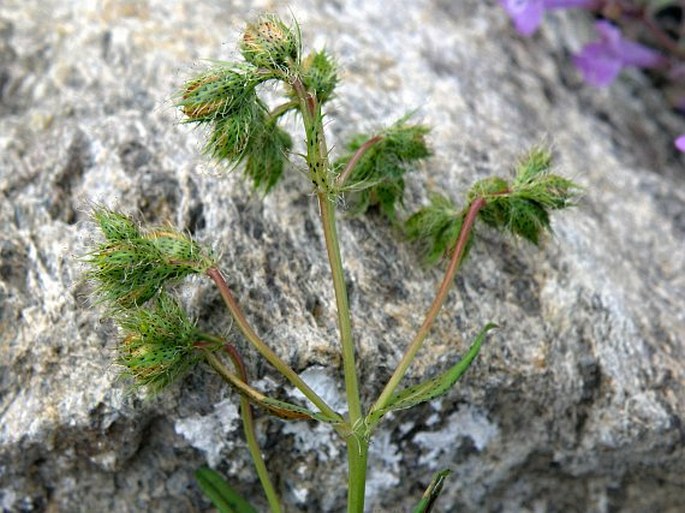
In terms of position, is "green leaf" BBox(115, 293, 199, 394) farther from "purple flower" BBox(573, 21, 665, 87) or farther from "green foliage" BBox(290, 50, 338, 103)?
"purple flower" BBox(573, 21, 665, 87)

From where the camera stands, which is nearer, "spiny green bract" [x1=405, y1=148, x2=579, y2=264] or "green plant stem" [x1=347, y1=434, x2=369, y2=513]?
"green plant stem" [x1=347, y1=434, x2=369, y2=513]

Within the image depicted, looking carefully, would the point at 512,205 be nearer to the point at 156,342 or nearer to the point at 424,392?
the point at 424,392

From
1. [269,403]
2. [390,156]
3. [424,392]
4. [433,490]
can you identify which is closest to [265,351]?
[269,403]

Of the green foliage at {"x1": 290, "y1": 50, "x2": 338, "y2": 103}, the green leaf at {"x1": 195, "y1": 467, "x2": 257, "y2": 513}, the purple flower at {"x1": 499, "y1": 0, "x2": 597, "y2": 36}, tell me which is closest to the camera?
the green foliage at {"x1": 290, "y1": 50, "x2": 338, "y2": 103}

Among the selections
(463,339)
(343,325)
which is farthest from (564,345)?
(343,325)

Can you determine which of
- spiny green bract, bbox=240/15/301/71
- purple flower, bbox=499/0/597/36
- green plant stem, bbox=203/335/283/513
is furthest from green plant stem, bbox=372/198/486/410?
purple flower, bbox=499/0/597/36

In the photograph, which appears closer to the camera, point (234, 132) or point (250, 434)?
point (234, 132)

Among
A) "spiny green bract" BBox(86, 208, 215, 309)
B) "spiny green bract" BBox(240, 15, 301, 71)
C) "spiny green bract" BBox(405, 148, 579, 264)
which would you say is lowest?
"spiny green bract" BBox(86, 208, 215, 309)
